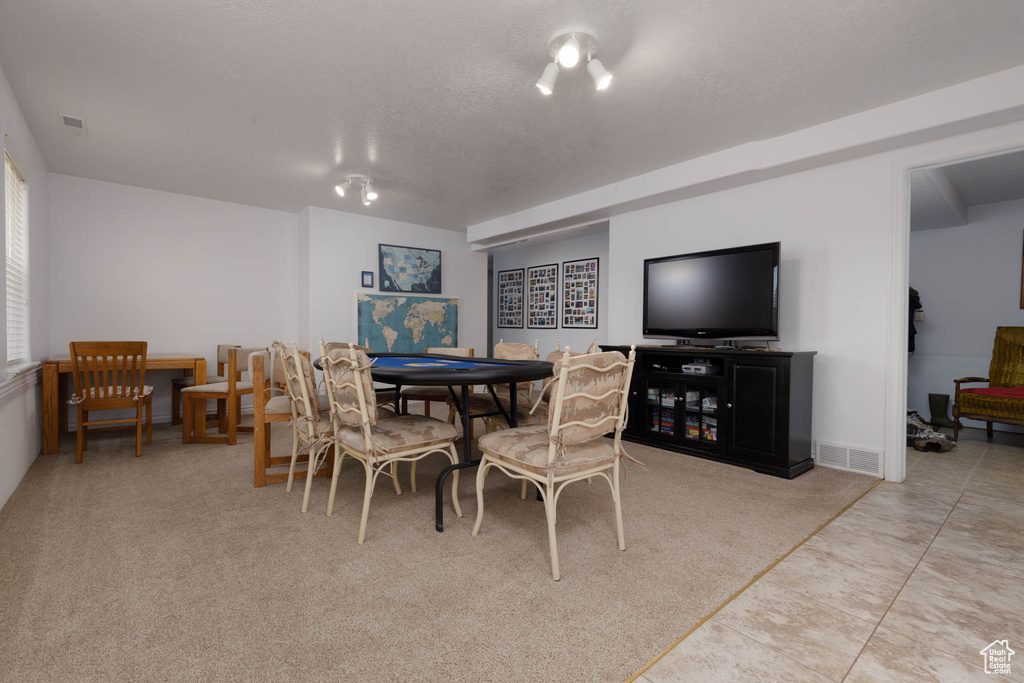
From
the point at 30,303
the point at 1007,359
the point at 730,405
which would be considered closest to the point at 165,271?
the point at 30,303

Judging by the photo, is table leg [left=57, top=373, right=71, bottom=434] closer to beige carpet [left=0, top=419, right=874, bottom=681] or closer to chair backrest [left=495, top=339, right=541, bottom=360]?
beige carpet [left=0, top=419, right=874, bottom=681]

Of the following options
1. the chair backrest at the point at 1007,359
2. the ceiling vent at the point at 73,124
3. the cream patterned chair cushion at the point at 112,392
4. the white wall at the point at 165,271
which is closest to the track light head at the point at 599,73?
the ceiling vent at the point at 73,124

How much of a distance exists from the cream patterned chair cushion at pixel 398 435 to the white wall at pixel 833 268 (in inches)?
117

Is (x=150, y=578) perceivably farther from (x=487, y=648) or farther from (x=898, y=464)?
(x=898, y=464)

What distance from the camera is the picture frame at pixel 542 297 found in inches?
275

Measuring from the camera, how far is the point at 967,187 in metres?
4.29

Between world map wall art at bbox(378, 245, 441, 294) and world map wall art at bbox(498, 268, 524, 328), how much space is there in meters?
1.56

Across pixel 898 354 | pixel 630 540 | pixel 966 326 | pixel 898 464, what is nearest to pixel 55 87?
pixel 630 540

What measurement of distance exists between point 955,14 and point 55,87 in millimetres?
4932

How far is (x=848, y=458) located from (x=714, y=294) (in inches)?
61.9

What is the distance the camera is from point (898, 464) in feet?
10.3

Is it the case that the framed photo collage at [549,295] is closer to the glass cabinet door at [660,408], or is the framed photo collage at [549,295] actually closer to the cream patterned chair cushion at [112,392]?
the glass cabinet door at [660,408]

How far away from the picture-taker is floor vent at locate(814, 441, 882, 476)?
3236 mm

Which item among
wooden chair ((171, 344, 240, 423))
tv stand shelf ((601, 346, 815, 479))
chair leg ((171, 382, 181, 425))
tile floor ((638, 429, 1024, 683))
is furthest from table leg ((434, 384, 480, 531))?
chair leg ((171, 382, 181, 425))
